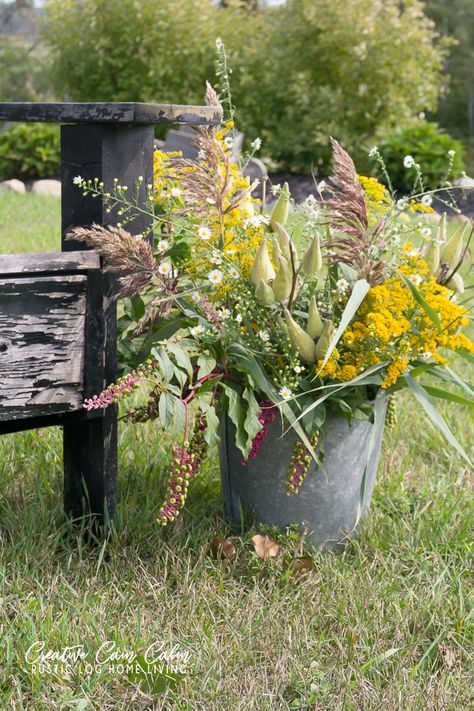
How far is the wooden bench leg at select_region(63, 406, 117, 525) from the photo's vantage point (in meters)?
2.10

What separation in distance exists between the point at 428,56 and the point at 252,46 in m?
2.51

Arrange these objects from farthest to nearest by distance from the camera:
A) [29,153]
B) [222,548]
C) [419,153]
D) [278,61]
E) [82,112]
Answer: [278,61] → [29,153] → [419,153] → [222,548] → [82,112]

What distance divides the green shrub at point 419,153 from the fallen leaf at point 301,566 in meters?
8.15

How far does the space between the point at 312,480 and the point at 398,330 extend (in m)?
0.46

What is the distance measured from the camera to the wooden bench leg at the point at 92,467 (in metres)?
2.10

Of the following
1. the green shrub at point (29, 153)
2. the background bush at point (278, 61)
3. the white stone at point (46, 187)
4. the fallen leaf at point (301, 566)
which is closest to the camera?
the fallen leaf at point (301, 566)

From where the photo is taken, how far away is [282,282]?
1984 millimetres

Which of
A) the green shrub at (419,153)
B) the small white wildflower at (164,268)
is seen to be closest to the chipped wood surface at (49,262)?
the small white wildflower at (164,268)

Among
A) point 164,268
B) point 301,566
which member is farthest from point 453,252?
point 301,566

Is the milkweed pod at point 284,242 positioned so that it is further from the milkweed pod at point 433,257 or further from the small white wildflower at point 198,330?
the milkweed pod at point 433,257

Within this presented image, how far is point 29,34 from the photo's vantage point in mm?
25188

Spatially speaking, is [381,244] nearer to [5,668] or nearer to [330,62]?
[5,668]

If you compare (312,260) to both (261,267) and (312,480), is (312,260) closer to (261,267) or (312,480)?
(261,267)

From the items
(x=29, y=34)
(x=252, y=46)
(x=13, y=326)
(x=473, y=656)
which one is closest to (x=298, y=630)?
(x=473, y=656)
